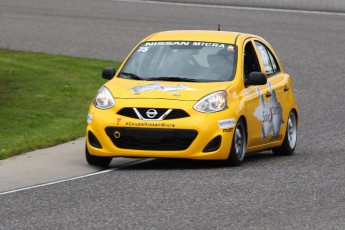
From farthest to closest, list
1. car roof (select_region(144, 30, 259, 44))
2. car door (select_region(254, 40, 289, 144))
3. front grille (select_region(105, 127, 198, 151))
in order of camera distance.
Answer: car roof (select_region(144, 30, 259, 44)) → car door (select_region(254, 40, 289, 144)) → front grille (select_region(105, 127, 198, 151))

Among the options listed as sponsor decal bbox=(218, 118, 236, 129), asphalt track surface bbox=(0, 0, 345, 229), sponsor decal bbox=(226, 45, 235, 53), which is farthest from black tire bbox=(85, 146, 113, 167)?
sponsor decal bbox=(226, 45, 235, 53)

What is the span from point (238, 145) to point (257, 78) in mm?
830

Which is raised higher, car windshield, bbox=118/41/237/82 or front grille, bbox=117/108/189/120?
car windshield, bbox=118/41/237/82

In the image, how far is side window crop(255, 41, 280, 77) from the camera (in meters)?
15.5

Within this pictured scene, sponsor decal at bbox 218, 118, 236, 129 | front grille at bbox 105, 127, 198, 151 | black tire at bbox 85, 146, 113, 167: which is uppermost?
sponsor decal at bbox 218, 118, 236, 129

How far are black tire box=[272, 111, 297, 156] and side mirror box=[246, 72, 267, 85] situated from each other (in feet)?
4.28

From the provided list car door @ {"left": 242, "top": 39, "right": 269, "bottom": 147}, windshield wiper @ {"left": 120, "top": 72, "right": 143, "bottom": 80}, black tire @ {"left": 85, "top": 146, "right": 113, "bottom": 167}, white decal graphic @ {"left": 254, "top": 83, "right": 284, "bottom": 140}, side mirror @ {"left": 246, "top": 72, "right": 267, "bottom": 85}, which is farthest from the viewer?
white decal graphic @ {"left": 254, "top": 83, "right": 284, "bottom": 140}

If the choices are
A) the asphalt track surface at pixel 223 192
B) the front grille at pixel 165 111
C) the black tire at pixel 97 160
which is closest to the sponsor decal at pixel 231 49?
the asphalt track surface at pixel 223 192

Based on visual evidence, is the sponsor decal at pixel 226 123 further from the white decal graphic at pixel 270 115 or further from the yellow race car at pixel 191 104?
the white decal graphic at pixel 270 115

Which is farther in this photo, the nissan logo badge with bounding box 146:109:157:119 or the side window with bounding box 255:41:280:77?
the side window with bounding box 255:41:280:77

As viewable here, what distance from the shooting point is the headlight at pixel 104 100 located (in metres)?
13.8

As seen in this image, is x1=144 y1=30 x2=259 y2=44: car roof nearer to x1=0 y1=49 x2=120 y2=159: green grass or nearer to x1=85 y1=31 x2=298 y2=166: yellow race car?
x1=85 y1=31 x2=298 y2=166: yellow race car

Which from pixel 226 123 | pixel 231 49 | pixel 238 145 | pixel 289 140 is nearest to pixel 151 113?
pixel 226 123

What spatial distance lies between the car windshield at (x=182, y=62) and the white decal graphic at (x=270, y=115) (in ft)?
1.73
